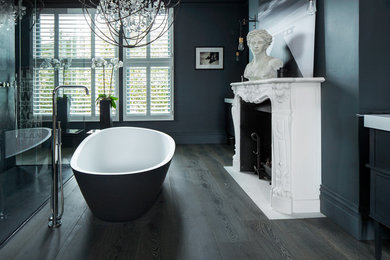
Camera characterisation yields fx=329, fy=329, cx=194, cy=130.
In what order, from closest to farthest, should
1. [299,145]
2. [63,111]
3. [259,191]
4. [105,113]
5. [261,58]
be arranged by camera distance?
[299,145] → [259,191] → [261,58] → [63,111] → [105,113]

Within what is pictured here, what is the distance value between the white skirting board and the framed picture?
2.76 m

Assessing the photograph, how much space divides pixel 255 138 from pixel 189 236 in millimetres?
2117

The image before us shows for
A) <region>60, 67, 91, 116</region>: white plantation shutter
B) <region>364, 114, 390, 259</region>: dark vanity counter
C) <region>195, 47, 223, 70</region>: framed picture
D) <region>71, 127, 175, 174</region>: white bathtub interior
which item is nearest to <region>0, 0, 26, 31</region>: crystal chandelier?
<region>71, 127, 175, 174</region>: white bathtub interior

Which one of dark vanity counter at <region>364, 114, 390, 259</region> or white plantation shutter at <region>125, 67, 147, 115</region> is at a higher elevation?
white plantation shutter at <region>125, 67, 147, 115</region>

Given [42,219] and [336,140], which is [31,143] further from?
[336,140]

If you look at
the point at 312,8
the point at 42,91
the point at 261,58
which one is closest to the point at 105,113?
the point at 42,91

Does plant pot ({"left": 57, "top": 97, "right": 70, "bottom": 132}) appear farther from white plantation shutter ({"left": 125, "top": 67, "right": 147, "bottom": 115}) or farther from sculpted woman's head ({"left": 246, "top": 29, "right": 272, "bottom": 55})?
sculpted woman's head ({"left": 246, "top": 29, "right": 272, "bottom": 55})

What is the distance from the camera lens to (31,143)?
9.23 ft

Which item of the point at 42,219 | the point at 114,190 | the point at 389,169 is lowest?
the point at 42,219

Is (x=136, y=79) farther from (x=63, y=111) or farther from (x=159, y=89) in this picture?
(x=63, y=111)

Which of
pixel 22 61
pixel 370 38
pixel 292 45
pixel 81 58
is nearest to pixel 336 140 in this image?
pixel 370 38

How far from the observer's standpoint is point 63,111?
4074 millimetres

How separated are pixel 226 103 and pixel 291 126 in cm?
384

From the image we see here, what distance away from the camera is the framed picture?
21.5ft
